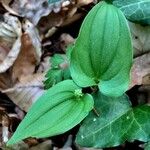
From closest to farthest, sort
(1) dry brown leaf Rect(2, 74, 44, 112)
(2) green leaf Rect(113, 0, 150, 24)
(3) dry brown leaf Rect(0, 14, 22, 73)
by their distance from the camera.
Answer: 1. (2) green leaf Rect(113, 0, 150, 24)
2. (1) dry brown leaf Rect(2, 74, 44, 112)
3. (3) dry brown leaf Rect(0, 14, 22, 73)

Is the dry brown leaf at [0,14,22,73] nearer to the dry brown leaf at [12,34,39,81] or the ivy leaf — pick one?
the dry brown leaf at [12,34,39,81]

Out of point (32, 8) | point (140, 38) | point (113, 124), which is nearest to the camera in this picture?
point (113, 124)

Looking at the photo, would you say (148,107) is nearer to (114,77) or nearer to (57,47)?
(114,77)

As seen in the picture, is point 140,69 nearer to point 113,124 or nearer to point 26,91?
point 113,124

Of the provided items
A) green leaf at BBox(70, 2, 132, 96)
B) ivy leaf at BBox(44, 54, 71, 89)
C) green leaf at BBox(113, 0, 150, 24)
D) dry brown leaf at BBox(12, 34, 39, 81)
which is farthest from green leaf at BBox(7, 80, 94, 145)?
dry brown leaf at BBox(12, 34, 39, 81)

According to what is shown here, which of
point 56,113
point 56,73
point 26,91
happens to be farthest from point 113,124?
point 26,91

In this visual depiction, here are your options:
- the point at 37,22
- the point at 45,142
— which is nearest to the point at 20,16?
the point at 37,22
